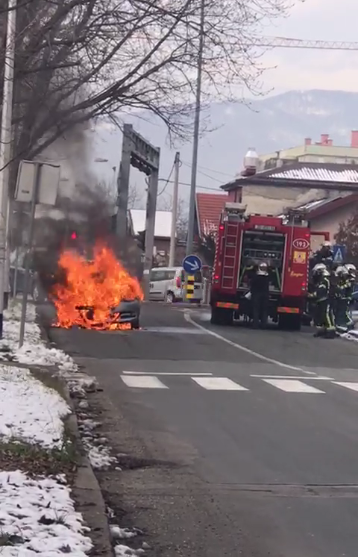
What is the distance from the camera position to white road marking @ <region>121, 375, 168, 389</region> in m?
13.6

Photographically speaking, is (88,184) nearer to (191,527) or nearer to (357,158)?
(191,527)

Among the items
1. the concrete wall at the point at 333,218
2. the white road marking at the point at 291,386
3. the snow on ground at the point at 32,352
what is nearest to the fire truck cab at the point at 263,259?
the snow on ground at the point at 32,352

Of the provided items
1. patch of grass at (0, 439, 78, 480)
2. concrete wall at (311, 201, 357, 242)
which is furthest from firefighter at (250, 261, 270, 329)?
concrete wall at (311, 201, 357, 242)

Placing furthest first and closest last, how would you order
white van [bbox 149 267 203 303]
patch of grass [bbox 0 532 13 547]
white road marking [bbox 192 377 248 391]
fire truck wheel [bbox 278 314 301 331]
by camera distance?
white van [bbox 149 267 203 303] → fire truck wheel [bbox 278 314 301 331] → white road marking [bbox 192 377 248 391] → patch of grass [bbox 0 532 13 547]

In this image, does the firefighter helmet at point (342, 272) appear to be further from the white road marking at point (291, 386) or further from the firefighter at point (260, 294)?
the white road marking at point (291, 386)

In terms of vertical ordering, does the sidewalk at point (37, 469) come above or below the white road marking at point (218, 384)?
above

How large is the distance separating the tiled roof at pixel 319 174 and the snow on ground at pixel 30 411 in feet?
162

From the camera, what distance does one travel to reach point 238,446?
9.18 meters

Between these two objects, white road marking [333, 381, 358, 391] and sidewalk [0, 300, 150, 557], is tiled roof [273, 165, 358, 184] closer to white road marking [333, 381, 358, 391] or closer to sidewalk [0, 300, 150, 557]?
white road marking [333, 381, 358, 391]

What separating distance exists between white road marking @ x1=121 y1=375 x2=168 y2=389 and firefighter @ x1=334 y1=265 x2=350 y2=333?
11.6 metres

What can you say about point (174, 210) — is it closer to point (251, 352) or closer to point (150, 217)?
point (150, 217)

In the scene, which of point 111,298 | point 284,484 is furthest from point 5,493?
point 111,298

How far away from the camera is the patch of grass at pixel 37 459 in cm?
700

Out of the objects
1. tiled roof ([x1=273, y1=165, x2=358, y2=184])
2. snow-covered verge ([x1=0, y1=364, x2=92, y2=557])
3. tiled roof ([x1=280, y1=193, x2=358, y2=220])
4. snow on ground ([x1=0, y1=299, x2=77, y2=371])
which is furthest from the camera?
tiled roof ([x1=273, y1=165, x2=358, y2=184])
